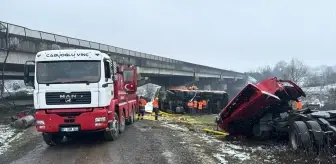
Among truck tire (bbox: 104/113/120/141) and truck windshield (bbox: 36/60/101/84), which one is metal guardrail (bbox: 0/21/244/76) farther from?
truck tire (bbox: 104/113/120/141)

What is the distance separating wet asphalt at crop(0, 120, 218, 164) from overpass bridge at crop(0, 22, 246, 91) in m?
3.71

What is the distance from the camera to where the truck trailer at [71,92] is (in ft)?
35.8

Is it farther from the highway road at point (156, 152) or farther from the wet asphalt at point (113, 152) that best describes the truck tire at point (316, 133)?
the wet asphalt at point (113, 152)

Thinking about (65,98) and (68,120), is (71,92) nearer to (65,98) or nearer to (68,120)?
(65,98)

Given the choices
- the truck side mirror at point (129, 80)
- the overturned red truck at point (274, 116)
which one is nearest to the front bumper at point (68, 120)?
the overturned red truck at point (274, 116)

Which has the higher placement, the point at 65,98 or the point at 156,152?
the point at 65,98

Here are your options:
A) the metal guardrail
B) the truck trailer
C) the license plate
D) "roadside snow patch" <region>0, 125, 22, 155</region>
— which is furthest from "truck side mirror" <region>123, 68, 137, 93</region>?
the metal guardrail

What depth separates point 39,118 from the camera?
1091 cm

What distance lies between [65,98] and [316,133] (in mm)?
7142

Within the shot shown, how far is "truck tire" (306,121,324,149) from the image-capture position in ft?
29.9

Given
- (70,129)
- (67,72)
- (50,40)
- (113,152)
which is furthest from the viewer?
(50,40)

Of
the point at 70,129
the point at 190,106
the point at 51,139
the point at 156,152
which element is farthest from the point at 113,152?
the point at 190,106

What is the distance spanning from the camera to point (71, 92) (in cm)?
1097

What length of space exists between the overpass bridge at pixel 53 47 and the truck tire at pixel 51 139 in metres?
3.59
